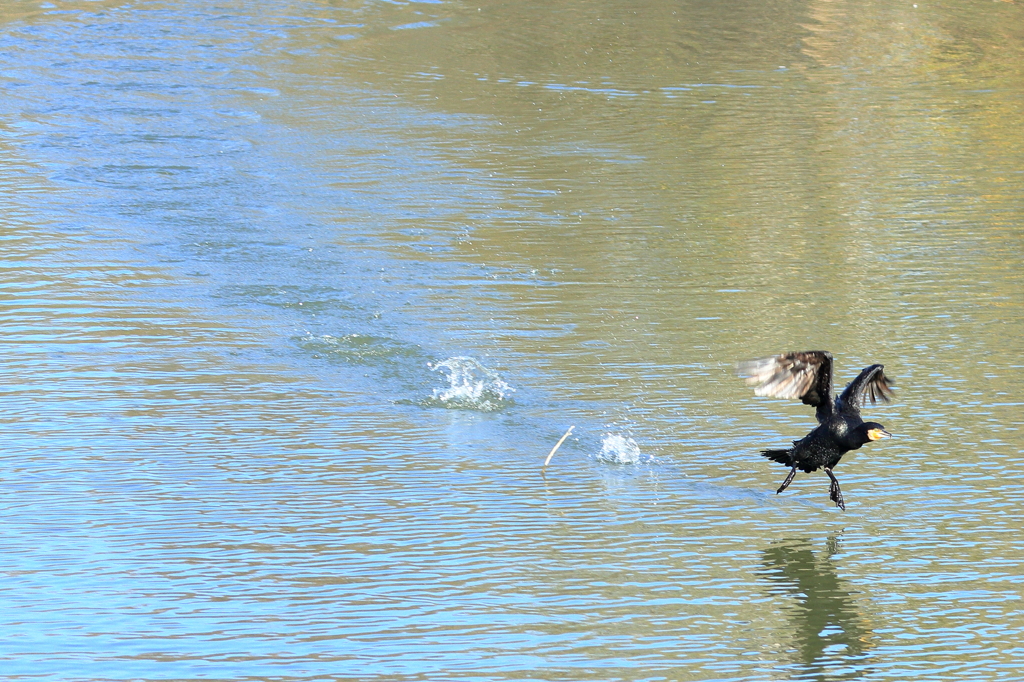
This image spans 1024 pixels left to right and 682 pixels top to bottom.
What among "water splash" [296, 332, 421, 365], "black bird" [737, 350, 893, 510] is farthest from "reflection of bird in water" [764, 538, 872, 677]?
"water splash" [296, 332, 421, 365]

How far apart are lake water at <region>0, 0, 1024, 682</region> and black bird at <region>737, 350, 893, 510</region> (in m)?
0.26

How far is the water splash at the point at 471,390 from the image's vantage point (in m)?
7.70

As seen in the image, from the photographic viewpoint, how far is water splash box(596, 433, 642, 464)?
691 cm

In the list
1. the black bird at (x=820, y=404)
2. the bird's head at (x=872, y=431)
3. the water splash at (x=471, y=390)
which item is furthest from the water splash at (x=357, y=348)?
the bird's head at (x=872, y=431)

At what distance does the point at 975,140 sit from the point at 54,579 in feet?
34.6

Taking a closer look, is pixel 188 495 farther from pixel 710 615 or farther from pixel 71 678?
pixel 710 615

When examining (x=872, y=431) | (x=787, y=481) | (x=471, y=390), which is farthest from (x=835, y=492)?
(x=471, y=390)

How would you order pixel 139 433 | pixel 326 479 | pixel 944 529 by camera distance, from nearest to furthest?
pixel 944 529, pixel 326 479, pixel 139 433

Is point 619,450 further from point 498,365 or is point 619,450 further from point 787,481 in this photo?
point 498,365

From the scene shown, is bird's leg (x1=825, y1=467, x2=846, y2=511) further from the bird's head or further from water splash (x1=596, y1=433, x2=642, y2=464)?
water splash (x1=596, y1=433, x2=642, y2=464)

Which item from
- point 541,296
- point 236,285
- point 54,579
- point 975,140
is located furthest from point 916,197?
point 54,579

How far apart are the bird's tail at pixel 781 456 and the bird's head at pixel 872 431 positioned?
0.31 m

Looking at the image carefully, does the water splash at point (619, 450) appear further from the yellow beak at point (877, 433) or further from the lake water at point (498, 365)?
the yellow beak at point (877, 433)

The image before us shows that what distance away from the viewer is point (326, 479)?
6602mm
